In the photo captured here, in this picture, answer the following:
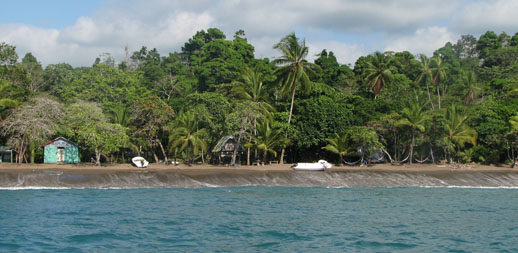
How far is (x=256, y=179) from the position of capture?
33.9 metres

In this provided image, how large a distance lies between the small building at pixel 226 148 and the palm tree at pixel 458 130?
18.2 meters

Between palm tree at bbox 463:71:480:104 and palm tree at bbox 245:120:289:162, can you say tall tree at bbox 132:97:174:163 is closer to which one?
palm tree at bbox 245:120:289:162

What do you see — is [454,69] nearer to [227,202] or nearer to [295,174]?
[295,174]

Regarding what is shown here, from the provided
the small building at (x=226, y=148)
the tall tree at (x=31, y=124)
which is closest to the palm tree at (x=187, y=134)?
the small building at (x=226, y=148)

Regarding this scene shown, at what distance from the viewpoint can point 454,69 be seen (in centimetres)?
7356

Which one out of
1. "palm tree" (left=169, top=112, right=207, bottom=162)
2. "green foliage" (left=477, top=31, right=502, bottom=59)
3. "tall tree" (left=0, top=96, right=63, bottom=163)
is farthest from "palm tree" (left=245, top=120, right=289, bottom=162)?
"green foliage" (left=477, top=31, right=502, bottom=59)

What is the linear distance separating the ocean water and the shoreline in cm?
410

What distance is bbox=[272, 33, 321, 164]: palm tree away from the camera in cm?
4050

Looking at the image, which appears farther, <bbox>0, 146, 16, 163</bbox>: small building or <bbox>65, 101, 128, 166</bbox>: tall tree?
<bbox>0, 146, 16, 163</bbox>: small building

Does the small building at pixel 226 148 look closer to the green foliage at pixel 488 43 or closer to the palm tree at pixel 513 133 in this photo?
the palm tree at pixel 513 133

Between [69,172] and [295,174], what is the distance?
52.0 ft

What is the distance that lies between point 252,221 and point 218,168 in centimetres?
1645

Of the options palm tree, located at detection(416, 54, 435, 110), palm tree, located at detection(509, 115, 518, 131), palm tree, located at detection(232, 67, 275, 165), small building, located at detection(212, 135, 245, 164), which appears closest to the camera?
palm tree, located at detection(509, 115, 518, 131)

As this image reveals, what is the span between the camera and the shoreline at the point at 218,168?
1317 inches
